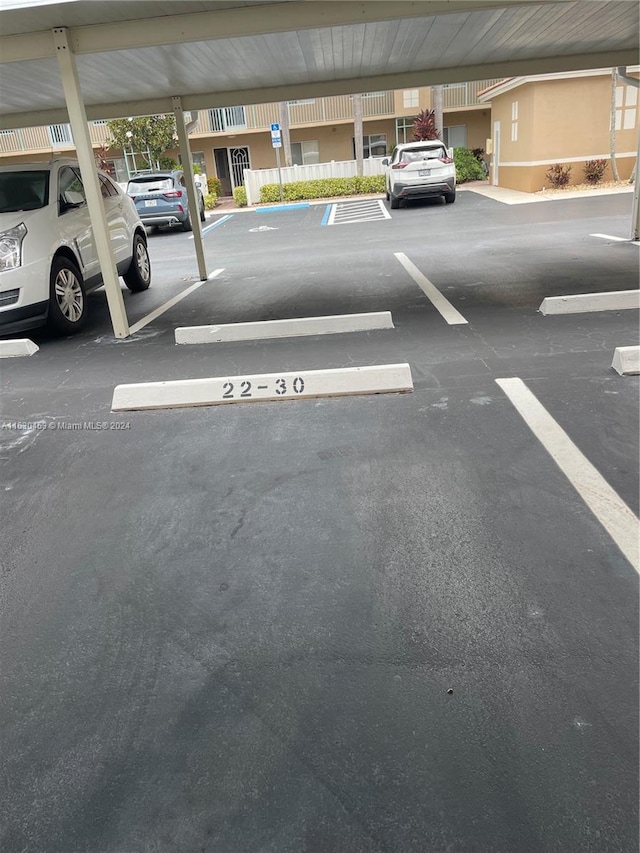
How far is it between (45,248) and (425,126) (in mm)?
25193

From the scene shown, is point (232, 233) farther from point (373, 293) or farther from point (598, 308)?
point (598, 308)

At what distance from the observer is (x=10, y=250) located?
6492 mm

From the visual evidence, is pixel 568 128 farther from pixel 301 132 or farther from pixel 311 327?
A: pixel 311 327

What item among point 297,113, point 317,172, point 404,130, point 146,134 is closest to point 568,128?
point 317,172

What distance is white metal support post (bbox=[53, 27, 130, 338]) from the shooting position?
5801mm

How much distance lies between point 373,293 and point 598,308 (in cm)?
293

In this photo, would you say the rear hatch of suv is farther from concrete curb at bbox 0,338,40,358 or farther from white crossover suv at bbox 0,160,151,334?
concrete curb at bbox 0,338,40,358

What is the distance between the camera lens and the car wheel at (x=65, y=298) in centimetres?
707

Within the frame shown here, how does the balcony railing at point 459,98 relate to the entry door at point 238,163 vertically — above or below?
above

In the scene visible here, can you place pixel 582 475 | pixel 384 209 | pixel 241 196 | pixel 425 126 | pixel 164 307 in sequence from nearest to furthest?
pixel 582 475, pixel 164 307, pixel 384 209, pixel 241 196, pixel 425 126

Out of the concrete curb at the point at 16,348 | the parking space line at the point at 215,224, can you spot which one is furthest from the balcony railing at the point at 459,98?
the concrete curb at the point at 16,348

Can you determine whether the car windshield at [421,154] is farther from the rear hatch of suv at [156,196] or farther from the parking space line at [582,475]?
the parking space line at [582,475]

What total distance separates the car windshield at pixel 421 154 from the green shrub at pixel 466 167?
822 centimetres

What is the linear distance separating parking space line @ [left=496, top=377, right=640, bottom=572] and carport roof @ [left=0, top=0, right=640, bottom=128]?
12.4 feet
